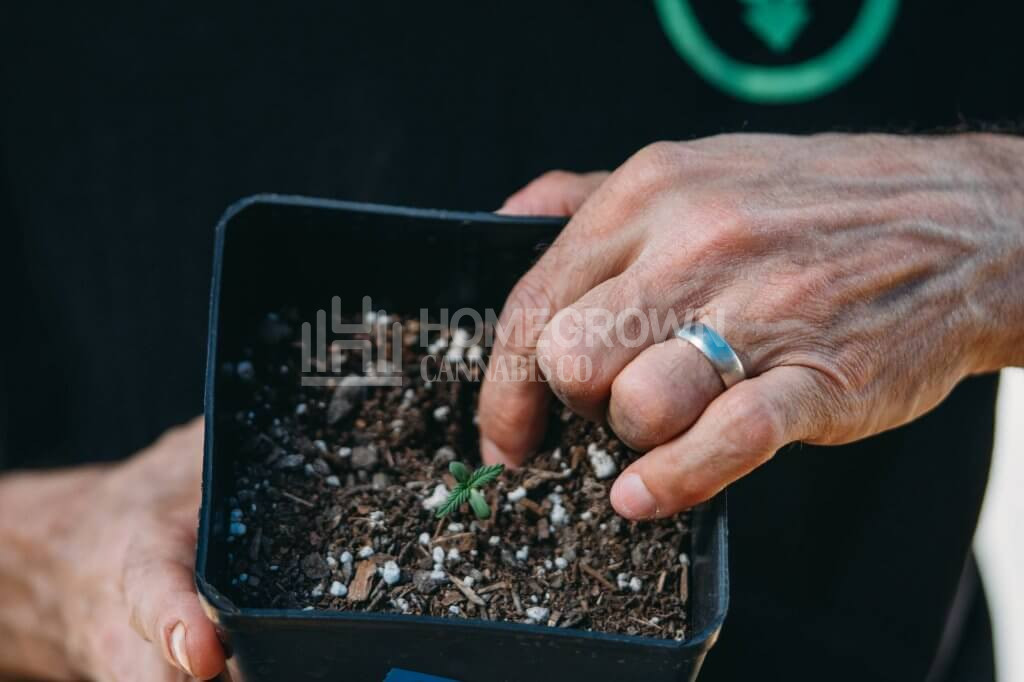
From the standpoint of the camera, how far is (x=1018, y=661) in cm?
165

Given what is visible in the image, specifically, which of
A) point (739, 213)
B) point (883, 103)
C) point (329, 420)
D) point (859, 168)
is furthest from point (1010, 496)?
point (329, 420)

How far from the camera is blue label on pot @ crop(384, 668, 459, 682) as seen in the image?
30.4 inches

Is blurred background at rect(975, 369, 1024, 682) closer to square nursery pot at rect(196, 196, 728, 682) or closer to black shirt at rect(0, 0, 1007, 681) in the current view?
black shirt at rect(0, 0, 1007, 681)

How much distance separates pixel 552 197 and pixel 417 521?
42cm

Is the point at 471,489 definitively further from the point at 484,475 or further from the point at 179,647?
the point at 179,647

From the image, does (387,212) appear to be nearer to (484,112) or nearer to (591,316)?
(591,316)

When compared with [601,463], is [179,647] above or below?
below

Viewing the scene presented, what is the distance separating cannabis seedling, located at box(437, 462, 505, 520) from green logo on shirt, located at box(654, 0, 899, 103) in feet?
2.64

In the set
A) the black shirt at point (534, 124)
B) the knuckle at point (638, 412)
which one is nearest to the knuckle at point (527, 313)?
the knuckle at point (638, 412)

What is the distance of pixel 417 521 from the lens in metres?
0.94

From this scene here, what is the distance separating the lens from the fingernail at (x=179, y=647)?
83 cm

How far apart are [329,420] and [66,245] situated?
92cm

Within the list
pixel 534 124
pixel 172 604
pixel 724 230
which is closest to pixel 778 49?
pixel 534 124

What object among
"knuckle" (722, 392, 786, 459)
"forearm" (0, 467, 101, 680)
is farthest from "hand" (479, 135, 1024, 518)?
"forearm" (0, 467, 101, 680)
